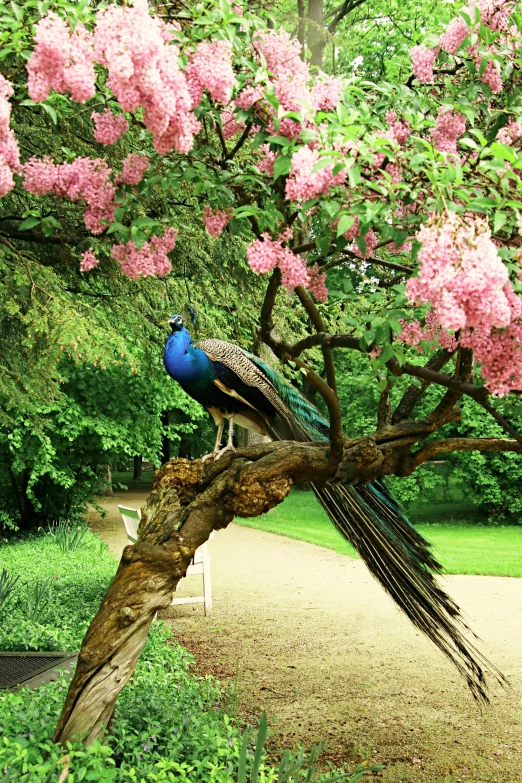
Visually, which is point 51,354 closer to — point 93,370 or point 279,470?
point 279,470

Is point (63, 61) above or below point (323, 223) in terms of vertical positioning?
above

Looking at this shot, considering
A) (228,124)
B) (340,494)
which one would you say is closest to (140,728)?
(340,494)

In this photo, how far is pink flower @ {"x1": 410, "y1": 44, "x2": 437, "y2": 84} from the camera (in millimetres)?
3078

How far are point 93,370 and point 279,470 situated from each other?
10.1 meters

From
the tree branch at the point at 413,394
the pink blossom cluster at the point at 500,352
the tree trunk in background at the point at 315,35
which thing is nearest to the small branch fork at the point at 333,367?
the tree branch at the point at 413,394

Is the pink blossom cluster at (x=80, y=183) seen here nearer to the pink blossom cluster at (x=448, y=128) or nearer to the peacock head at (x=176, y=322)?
the pink blossom cluster at (x=448, y=128)

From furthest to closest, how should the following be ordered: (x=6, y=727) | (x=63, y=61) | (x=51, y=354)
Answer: (x=51, y=354) → (x=6, y=727) → (x=63, y=61)

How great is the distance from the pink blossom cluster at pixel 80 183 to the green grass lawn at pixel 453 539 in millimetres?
7120

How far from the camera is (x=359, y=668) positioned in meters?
6.38

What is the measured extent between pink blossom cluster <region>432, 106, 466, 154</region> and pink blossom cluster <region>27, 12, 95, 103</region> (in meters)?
1.26

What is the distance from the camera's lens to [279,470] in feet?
12.7

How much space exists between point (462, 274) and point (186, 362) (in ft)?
8.58

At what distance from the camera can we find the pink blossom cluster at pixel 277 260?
2.62m

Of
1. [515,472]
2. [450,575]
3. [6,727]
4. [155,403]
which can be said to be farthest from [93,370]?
[6,727]
